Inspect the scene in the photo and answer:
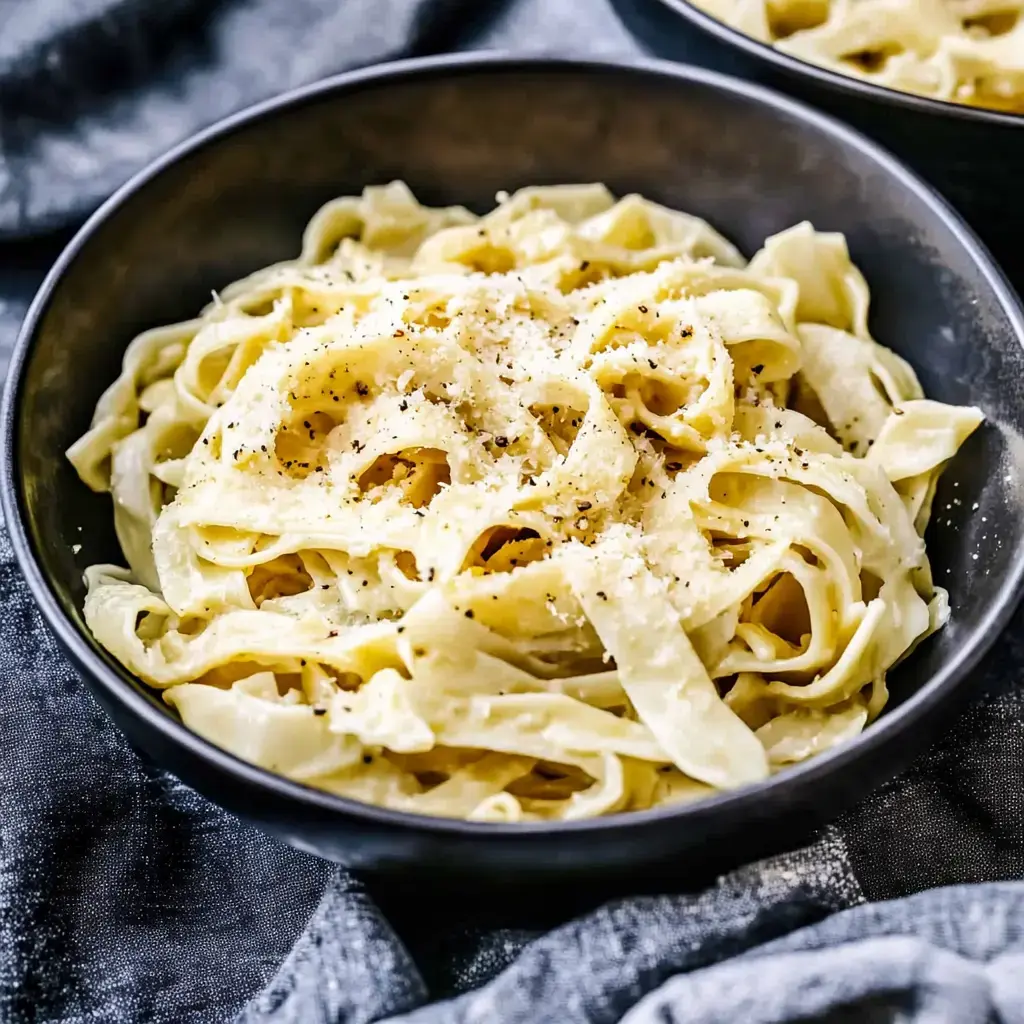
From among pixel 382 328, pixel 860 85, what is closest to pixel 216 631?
pixel 382 328

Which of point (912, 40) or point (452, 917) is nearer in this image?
point (452, 917)

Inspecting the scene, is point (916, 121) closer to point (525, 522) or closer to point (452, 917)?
point (525, 522)

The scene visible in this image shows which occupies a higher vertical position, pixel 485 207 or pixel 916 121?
pixel 916 121

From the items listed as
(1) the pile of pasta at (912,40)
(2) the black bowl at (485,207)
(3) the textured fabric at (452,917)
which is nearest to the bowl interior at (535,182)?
(2) the black bowl at (485,207)

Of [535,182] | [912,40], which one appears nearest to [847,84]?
[912,40]

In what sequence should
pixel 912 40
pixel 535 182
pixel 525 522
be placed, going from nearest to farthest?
pixel 525 522 → pixel 535 182 → pixel 912 40

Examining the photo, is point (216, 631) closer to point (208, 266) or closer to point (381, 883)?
point (381, 883)

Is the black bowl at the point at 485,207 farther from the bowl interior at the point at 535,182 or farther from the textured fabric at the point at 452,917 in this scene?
the textured fabric at the point at 452,917
